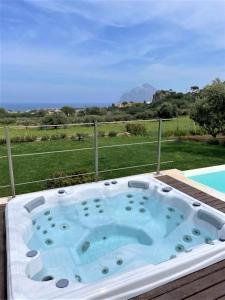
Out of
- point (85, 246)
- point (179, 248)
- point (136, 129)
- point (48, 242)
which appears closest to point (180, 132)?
point (136, 129)

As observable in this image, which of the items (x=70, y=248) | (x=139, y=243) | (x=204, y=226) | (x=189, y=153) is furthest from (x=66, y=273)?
(x=189, y=153)

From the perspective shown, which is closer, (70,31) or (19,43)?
(70,31)

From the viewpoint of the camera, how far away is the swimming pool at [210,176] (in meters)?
4.44

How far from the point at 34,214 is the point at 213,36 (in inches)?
249

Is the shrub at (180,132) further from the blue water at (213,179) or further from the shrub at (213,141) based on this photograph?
the blue water at (213,179)

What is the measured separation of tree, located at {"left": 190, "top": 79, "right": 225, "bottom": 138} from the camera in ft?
25.5

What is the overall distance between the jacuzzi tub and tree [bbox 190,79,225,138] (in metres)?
4.81

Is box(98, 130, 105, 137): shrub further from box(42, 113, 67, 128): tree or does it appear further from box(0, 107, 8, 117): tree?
box(0, 107, 8, 117): tree

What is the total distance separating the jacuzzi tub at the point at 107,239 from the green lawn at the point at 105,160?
1015 mm

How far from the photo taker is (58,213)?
341 cm

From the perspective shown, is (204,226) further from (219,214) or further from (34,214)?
(34,214)

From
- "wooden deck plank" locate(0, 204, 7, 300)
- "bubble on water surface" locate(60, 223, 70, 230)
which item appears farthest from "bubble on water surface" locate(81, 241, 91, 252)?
"wooden deck plank" locate(0, 204, 7, 300)

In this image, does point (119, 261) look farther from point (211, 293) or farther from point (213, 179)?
point (213, 179)

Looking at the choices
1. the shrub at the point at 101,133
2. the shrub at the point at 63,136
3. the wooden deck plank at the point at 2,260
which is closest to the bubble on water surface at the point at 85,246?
the wooden deck plank at the point at 2,260
